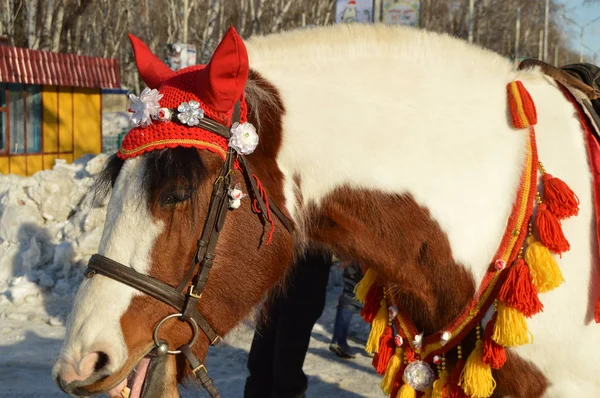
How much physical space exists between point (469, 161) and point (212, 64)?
0.85m

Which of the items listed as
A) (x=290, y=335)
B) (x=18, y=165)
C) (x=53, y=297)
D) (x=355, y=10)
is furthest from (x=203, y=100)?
A: (x=18, y=165)

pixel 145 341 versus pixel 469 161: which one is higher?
pixel 469 161

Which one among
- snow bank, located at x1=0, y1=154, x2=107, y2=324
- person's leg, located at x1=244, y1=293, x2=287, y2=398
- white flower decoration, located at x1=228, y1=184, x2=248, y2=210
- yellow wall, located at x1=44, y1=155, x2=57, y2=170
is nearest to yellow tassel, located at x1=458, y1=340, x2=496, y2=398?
white flower decoration, located at x1=228, y1=184, x2=248, y2=210

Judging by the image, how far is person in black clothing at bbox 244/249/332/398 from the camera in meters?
3.50

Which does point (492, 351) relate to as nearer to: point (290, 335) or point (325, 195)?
point (325, 195)

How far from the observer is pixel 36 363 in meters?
5.04

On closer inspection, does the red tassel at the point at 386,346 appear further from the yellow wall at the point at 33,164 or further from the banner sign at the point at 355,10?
the yellow wall at the point at 33,164

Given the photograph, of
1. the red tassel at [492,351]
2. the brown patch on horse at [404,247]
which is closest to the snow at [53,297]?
the brown patch on horse at [404,247]

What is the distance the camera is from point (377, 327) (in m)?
2.43

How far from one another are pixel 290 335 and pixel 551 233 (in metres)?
1.80

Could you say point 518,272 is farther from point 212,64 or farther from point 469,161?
point 212,64

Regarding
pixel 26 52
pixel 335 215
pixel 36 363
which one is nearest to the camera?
pixel 335 215

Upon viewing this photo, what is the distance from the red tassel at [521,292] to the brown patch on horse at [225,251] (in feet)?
2.21

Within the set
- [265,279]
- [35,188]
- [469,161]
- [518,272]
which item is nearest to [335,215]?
[265,279]
